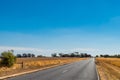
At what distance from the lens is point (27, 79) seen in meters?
17.1

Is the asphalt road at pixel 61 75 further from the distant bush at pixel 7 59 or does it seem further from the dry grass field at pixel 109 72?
the distant bush at pixel 7 59

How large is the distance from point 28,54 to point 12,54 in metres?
164

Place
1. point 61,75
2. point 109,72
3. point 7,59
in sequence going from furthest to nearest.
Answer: point 7,59
point 109,72
point 61,75

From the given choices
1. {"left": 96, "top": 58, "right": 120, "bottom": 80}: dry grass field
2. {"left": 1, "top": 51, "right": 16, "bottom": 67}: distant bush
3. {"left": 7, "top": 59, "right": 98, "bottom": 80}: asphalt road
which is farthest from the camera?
{"left": 1, "top": 51, "right": 16, "bottom": 67}: distant bush

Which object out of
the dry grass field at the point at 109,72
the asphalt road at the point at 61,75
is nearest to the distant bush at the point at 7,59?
the asphalt road at the point at 61,75

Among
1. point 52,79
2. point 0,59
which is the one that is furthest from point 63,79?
point 0,59

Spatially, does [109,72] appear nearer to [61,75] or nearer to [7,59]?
[61,75]

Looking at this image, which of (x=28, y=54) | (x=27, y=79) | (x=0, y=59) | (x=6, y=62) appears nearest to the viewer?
(x=27, y=79)

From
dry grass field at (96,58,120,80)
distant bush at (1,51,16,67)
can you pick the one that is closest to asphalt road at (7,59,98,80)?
dry grass field at (96,58,120,80)

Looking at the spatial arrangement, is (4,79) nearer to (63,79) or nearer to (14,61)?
(63,79)

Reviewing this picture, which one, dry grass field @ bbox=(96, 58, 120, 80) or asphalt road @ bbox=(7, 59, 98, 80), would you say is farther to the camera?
dry grass field @ bbox=(96, 58, 120, 80)

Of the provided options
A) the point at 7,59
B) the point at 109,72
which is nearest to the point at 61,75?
the point at 109,72

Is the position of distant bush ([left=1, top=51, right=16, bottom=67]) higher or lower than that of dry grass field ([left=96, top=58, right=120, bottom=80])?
higher

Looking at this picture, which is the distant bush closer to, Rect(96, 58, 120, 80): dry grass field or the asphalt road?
the asphalt road
